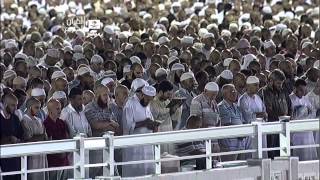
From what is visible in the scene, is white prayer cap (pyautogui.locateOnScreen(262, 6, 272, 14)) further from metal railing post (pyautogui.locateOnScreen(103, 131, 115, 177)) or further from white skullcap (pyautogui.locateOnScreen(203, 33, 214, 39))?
metal railing post (pyautogui.locateOnScreen(103, 131, 115, 177))

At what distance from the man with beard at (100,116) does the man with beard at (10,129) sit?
4.17 ft

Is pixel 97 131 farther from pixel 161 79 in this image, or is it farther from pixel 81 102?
pixel 161 79

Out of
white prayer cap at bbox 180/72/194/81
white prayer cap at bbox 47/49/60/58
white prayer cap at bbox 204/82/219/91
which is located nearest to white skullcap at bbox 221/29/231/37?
white prayer cap at bbox 47/49/60/58

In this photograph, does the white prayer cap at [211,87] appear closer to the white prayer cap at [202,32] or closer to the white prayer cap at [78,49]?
the white prayer cap at [78,49]

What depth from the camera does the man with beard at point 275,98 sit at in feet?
58.4

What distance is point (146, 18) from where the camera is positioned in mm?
31828

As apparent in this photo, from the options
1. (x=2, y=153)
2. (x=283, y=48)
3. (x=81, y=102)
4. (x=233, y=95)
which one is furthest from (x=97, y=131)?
(x=283, y=48)

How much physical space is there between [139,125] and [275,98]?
2.73m

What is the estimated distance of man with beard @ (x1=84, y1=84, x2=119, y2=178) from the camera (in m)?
15.7

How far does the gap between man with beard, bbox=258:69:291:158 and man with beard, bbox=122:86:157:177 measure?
7.34 feet

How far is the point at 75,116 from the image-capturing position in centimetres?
1549

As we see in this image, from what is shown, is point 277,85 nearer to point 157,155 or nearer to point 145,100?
point 145,100

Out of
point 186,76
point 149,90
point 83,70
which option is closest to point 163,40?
point 83,70

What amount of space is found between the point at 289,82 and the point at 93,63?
3332mm
